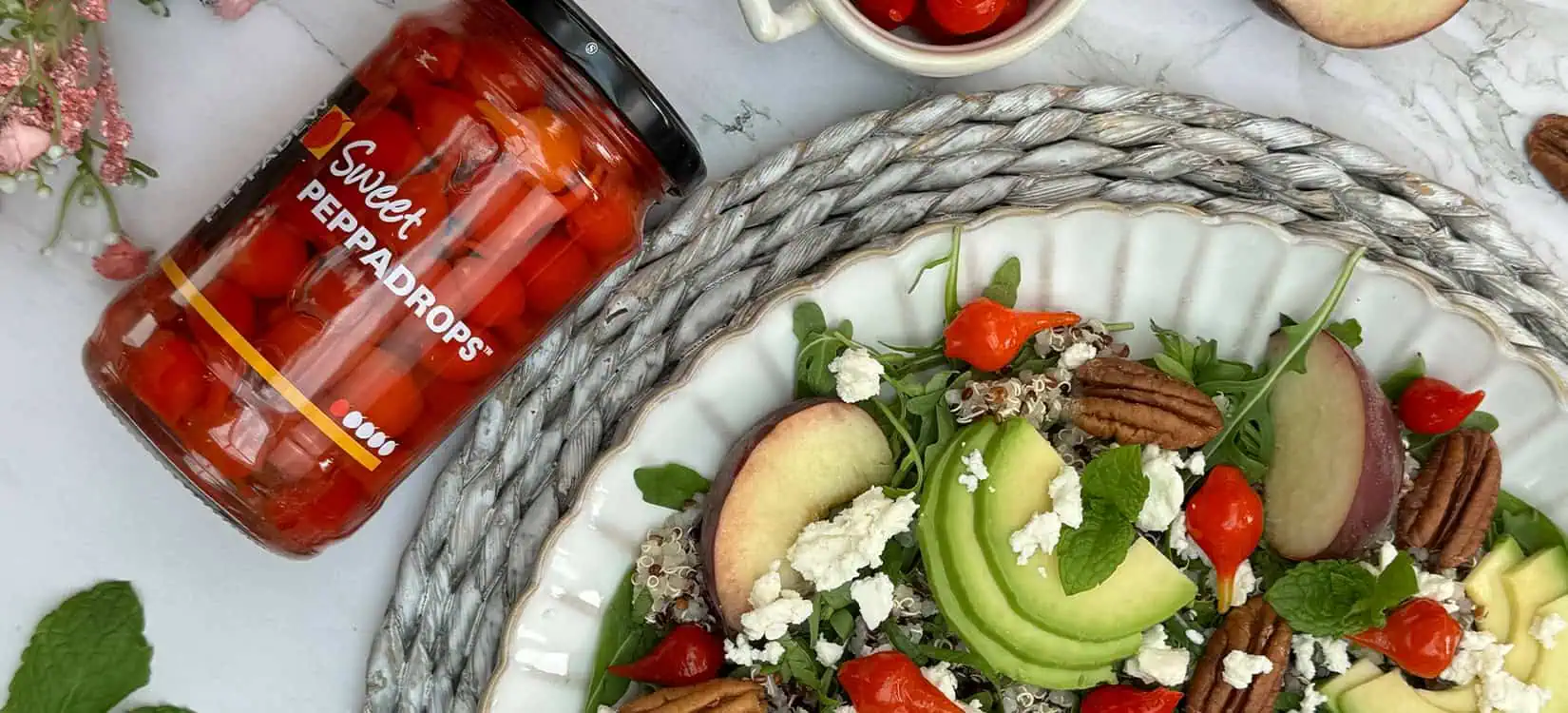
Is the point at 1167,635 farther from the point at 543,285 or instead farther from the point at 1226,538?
the point at 543,285

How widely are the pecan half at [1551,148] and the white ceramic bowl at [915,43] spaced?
64 centimetres

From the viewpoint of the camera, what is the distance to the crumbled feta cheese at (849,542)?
104 cm

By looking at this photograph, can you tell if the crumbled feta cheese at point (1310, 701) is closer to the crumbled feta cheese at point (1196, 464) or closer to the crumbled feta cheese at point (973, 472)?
the crumbled feta cheese at point (1196, 464)

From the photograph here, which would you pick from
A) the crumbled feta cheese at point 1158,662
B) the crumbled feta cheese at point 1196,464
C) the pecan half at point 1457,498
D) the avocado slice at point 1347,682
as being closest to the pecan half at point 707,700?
the crumbled feta cheese at point 1158,662

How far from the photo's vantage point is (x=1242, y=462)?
1.14 meters

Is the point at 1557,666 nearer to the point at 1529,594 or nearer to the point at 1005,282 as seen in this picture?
the point at 1529,594

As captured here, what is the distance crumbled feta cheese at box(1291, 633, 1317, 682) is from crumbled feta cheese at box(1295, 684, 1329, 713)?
0.04 feet

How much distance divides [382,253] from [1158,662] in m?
0.79

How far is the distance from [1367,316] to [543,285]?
814 mm

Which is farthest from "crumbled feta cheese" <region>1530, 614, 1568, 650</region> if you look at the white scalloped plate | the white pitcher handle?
the white pitcher handle

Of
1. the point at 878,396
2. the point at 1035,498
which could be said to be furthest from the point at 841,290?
the point at 1035,498

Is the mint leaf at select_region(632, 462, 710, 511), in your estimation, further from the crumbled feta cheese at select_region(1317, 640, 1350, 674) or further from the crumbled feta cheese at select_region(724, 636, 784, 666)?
the crumbled feta cheese at select_region(1317, 640, 1350, 674)

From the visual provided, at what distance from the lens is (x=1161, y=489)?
3.57 feet

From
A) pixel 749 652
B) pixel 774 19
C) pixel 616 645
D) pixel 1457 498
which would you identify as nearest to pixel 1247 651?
pixel 1457 498
